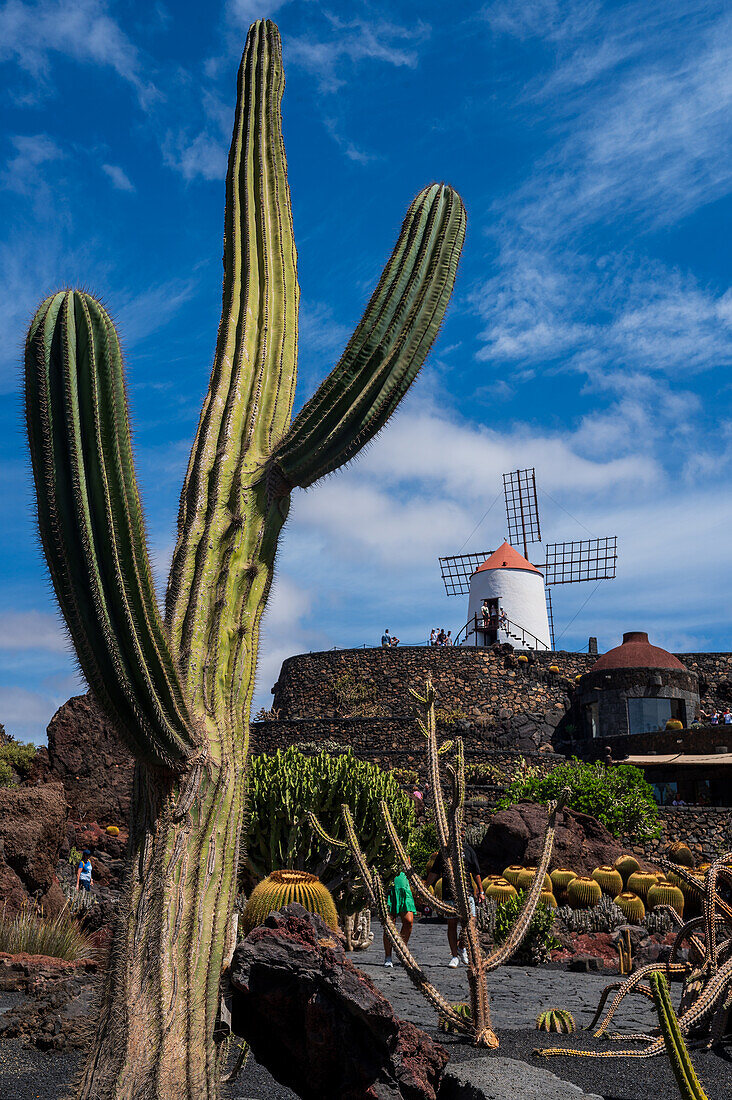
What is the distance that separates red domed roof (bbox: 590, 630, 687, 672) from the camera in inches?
1158

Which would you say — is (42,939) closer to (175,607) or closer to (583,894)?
(175,607)

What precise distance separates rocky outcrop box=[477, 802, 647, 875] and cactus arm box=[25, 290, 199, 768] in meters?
15.1

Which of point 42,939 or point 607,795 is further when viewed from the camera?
point 607,795

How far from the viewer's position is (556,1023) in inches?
257

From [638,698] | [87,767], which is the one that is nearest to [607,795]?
[638,698]

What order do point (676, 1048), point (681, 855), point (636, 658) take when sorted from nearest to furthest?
point (676, 1048)
point (681, 855)
point (636, 658)

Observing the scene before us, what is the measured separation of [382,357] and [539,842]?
1506 centimetres

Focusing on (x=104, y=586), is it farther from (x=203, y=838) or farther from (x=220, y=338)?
(x=220, y=338)

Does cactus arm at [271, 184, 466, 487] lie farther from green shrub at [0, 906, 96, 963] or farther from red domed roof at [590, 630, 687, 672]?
red domed roof at [590, 630, 687, 672]

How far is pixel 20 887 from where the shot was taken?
31.4 ft

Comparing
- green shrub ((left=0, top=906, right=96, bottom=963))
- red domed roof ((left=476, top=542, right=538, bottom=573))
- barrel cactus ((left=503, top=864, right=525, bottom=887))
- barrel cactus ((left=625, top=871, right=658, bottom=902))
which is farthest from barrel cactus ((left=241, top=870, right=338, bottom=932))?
red domed roof ((left=476, top=542, right=538, bottom=573))

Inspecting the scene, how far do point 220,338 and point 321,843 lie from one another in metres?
9.68

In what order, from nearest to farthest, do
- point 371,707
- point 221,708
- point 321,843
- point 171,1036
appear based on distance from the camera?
point 171,1036, point 221,708, point 321,843, point 371,707

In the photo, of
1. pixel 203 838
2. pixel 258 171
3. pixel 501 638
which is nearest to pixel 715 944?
pixel 203 838
